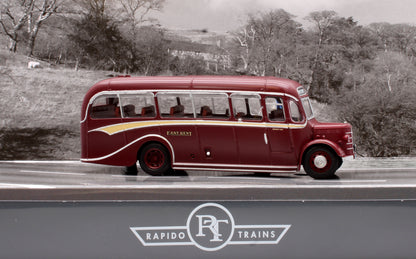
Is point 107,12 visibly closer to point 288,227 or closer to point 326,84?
point 326,84

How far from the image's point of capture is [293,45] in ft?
30.2

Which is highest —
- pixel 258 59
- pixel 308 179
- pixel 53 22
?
pixel 53 22

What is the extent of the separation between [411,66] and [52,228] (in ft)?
29.5

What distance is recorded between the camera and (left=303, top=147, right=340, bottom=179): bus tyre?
5.05 meters

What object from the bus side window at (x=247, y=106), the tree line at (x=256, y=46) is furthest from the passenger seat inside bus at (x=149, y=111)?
the tree line at (x=256, y=46)

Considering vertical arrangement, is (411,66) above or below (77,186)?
above

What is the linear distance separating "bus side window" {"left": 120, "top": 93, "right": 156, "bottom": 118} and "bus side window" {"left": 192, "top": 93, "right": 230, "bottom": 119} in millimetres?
510

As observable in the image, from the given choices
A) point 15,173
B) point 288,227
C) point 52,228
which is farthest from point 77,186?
point 288,227

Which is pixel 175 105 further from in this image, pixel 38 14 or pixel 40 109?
pixel 40 109

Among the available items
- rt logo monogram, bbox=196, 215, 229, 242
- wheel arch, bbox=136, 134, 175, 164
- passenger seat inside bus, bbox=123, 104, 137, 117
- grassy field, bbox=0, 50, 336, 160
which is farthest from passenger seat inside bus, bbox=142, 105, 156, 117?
grassy field, bbox=0, 50, 336, 160

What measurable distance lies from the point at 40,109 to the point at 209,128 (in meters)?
6.31

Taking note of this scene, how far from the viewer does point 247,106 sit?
5.26 meters

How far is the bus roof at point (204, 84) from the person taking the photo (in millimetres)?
5090

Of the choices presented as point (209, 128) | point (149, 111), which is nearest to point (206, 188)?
point (209, 128)
